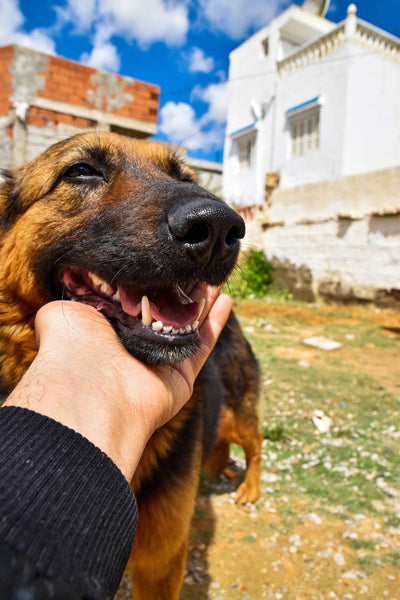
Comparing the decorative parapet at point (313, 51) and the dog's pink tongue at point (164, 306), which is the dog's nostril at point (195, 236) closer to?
the dog's pink tongue at point (164, 306)

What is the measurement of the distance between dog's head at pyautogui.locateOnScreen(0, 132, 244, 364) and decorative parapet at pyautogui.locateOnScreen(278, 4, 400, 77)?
62.1 feet

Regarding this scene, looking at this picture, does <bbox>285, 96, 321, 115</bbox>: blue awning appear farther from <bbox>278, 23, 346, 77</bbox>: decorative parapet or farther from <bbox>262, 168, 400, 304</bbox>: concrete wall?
<bbox>262, 168, 400, 304</bbox>: concrete wall

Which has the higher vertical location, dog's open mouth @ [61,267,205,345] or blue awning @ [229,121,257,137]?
blue awning @ [229,121,257,137]

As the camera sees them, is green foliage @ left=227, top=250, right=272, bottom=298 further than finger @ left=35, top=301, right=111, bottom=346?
Yes

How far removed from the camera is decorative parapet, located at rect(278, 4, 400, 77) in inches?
667

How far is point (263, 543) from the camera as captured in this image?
303 centimetres

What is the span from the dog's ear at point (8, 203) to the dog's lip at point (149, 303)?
2.23 ft

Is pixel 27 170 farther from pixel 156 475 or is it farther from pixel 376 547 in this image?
pixel 376 547

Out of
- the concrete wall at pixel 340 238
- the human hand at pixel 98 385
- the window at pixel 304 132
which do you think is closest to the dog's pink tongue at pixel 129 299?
the human hand at pixel 98 385

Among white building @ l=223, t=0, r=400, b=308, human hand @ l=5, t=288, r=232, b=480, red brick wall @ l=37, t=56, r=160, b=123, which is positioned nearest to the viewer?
human hand @ l=5, t=288, r=232, b=480

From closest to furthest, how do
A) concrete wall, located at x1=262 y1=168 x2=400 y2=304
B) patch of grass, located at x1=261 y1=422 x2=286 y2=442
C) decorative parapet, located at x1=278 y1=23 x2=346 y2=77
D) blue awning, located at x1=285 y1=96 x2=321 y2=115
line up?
patch of grass, located at x1=261 y1=422 x2=286 y2=442, concrete wall, located at x1=262 y1=168 x2=400 y2=304, decorative parapet, located at x1=278 y1=23 x2=346 y2=77, blue awning, located at x1=285 y1=96 x2=321 y2=115

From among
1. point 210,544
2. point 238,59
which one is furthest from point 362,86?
point 210,544

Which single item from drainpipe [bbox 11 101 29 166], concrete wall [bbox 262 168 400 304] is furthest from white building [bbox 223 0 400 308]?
drainpipe [bbox 11 101 29 166]

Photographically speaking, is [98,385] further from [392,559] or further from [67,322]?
[392,559]
